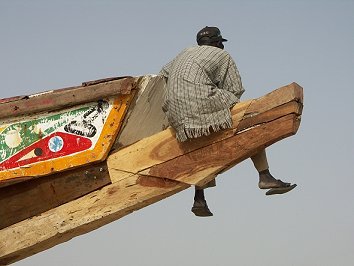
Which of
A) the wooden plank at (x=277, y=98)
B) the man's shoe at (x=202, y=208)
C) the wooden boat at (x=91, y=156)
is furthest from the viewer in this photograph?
the man's shoe at (x=202, y=208)

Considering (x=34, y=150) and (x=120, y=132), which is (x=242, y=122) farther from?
(x=34, y=150)

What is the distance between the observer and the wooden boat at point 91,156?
4746 mm

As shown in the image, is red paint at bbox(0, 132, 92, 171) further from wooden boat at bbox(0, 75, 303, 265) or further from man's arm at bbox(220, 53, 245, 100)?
man's arm at bbox(220, 53, 245, 100)

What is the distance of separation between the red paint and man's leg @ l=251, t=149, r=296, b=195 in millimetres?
1199

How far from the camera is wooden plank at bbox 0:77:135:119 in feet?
15.6

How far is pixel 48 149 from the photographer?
190 inches

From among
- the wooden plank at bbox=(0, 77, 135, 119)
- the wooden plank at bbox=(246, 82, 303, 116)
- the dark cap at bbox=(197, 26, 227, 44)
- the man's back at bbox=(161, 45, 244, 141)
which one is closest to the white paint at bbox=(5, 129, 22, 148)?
the wooden plank at bbox=(0, 77, 135, 119)

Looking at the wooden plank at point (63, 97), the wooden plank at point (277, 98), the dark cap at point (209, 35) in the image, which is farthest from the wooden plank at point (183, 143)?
the dark cap at point (209, 35)

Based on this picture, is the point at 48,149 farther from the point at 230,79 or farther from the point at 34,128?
the point at 230,79

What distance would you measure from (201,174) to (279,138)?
0.59 m

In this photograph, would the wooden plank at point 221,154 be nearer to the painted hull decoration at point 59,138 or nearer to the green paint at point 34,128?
the painted hull decoration at point 59,138

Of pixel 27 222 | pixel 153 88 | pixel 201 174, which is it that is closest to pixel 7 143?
pixel 27 222

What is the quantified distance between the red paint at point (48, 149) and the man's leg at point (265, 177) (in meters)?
1.20

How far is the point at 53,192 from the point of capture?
4938 millimetres
